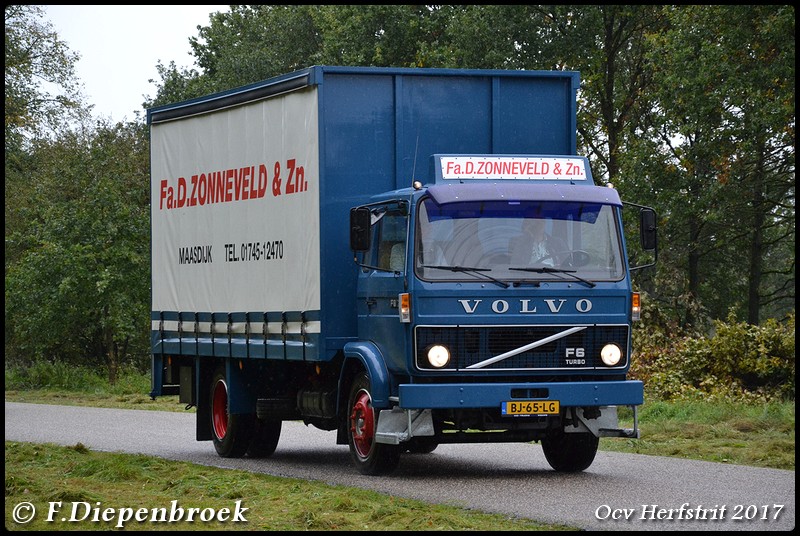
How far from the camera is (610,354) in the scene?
13125 mm

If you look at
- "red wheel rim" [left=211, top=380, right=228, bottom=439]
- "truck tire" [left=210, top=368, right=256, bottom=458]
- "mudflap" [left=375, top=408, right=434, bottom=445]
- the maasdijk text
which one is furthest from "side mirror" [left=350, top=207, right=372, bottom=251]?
"red wheel rim" [left=211, top=380, right=228, bottom=439]

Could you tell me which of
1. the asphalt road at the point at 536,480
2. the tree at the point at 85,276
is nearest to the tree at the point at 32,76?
the tree at the point at 85,276

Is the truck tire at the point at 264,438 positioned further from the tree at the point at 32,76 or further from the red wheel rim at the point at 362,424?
the tree at the point at 32,76

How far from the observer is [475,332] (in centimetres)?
1279

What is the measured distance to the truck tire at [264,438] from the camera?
648 inches

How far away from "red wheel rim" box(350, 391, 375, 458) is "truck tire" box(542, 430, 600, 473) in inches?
71.2

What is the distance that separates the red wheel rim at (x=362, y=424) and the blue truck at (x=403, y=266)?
32mm

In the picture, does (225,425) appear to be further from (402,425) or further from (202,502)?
(202,502)

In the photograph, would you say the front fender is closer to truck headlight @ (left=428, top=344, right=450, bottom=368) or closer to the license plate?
truck headlight @ (left=428, top=344, right=450, bottom=368)

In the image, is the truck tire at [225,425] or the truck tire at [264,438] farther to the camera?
the truck tire at [264,438]

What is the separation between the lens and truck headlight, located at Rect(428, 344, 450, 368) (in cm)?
1274

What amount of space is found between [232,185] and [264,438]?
9.71 feet

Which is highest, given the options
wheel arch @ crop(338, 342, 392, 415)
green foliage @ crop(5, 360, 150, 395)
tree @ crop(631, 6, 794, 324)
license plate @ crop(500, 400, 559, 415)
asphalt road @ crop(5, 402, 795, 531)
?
tree @ crop(631, 6, 794, 324)

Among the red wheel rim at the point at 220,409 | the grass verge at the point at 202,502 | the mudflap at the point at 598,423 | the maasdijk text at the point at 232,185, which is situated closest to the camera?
the grass verge at the point at 202,502
